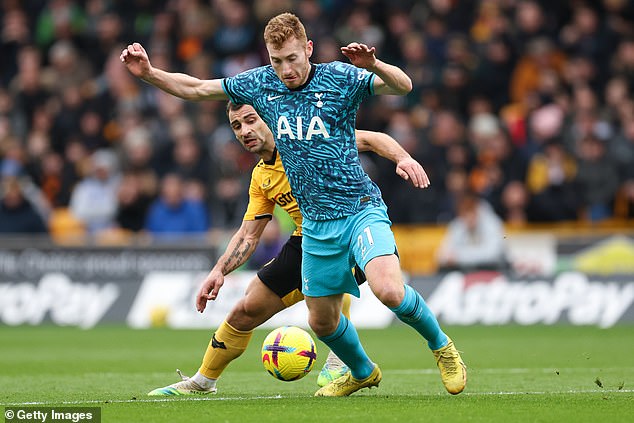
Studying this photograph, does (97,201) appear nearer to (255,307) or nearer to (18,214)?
(18,214)

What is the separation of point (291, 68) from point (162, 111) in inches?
576

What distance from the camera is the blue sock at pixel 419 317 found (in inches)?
343

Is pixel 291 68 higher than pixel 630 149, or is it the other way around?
pixel 291 68

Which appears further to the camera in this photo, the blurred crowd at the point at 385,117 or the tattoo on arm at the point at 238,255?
the blurred crowd at the point at 385,117

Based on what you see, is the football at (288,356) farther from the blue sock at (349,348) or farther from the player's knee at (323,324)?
the player's knee at (323,324)

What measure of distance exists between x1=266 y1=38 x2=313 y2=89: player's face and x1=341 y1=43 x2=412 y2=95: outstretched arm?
38cm

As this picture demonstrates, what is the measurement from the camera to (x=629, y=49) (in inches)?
803

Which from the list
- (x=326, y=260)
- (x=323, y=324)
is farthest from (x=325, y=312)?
(x=326, y=260)

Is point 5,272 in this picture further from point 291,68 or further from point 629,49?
point 291,68

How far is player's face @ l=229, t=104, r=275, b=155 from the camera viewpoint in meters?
9.72

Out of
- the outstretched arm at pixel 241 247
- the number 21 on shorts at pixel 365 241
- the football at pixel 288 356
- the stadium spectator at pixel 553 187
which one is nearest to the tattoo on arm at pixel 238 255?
the outstretched arm at pixel 241 247

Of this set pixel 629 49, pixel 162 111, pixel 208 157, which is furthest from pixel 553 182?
pixel 162 111

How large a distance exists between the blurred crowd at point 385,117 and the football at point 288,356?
994 cm

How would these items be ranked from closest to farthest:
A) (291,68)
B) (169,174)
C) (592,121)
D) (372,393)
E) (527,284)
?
(291,68)
(372,393)
(527,284)
(592,121)
(169,174)
